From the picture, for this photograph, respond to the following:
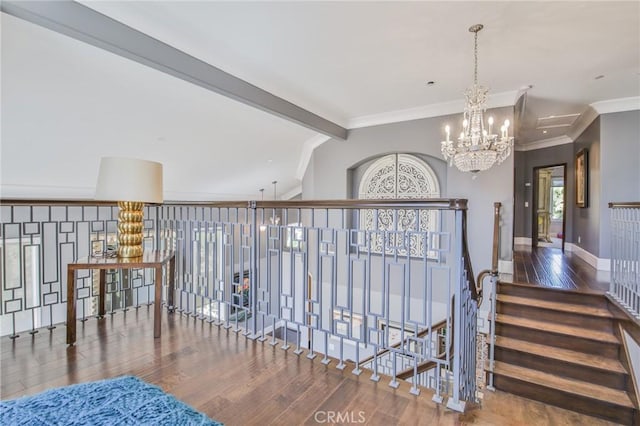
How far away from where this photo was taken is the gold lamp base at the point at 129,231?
2.48 meters

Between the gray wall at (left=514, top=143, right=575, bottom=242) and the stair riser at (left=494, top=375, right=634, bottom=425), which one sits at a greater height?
the gray wall at (left=514, top=143, right=575, bottom=242)

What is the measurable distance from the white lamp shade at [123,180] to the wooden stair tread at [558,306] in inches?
160

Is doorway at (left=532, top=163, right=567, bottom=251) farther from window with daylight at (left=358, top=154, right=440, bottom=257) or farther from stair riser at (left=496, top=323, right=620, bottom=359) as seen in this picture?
stair riser at (left=496, top=323, right=620, bottom=359)

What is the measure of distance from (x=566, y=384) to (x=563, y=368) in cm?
18

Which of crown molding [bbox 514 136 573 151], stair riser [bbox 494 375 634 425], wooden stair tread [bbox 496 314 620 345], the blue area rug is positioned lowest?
stair riser [bbox 494 375 634 425]

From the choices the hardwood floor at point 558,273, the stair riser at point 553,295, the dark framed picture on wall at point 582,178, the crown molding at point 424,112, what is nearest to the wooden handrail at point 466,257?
the stair riser at point 553,295

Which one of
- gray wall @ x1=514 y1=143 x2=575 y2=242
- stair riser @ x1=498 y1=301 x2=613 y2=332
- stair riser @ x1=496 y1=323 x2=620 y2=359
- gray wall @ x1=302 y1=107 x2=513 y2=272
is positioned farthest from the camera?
gray wall @ x1=514 y1=143 x2=575 y2=242

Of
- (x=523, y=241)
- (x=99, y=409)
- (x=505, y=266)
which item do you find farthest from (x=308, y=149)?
(x=99, y=409)

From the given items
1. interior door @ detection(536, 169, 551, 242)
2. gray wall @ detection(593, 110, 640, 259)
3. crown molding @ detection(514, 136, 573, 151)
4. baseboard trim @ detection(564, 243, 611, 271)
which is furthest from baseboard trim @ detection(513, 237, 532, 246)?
gray wall @ detection(593, 110, 640, 259)

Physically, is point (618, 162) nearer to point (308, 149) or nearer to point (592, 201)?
point (592, 201)

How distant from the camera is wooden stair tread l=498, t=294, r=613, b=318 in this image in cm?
336

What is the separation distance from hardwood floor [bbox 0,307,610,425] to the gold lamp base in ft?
2.10

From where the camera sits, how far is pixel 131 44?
2805 millimetres

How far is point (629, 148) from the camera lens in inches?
189
